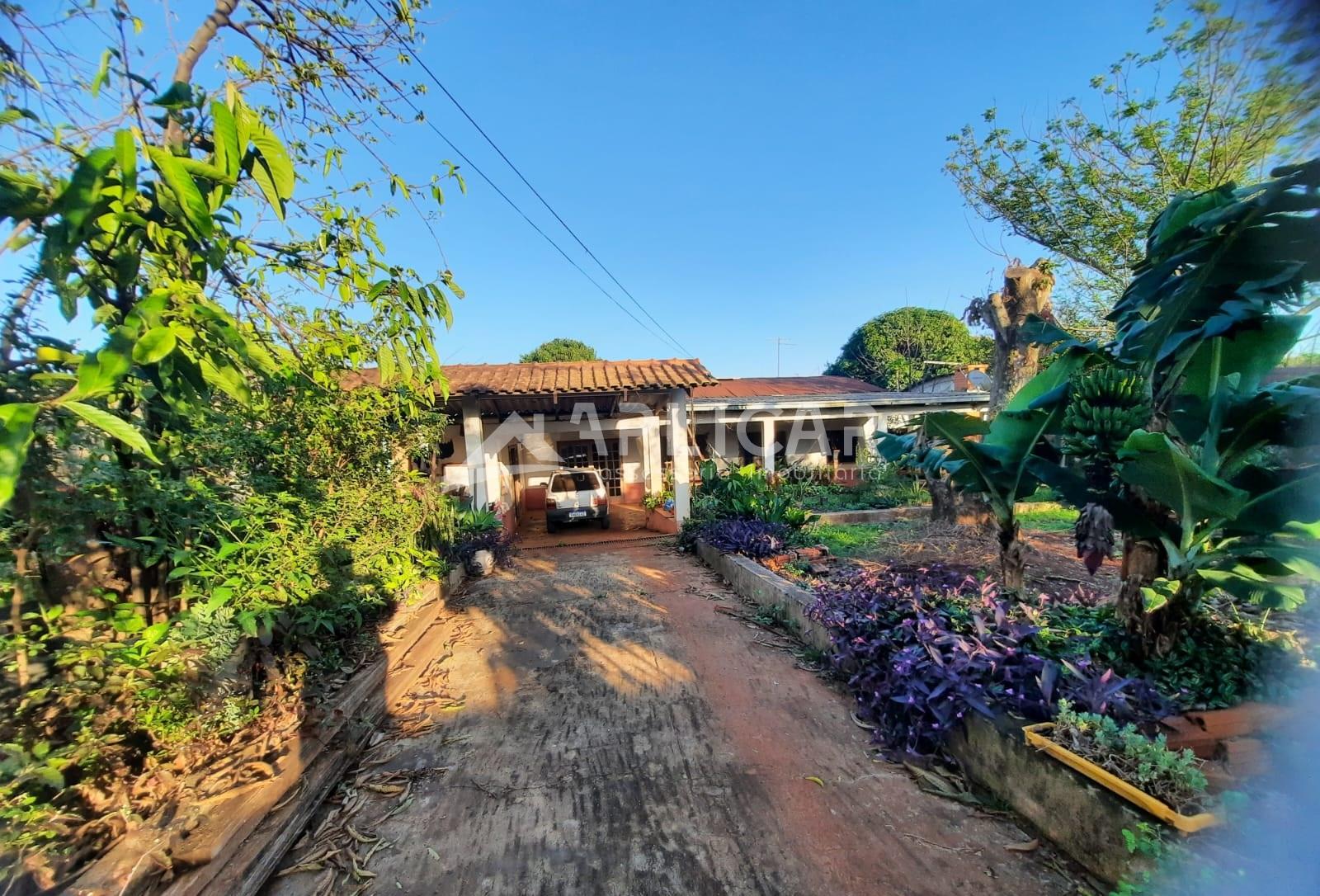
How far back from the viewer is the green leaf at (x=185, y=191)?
42.1 inches

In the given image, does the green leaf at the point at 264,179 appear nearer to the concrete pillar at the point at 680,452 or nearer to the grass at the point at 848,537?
the grass at the point at 848,537

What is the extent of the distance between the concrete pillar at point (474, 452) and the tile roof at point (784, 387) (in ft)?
25.4

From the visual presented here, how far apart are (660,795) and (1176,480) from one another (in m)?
3.10

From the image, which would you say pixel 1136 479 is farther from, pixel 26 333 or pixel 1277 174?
pixel 26 333

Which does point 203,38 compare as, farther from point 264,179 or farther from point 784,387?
point 784,387

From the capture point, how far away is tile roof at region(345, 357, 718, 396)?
406 inches

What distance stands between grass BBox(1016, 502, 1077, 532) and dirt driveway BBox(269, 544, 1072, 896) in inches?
227

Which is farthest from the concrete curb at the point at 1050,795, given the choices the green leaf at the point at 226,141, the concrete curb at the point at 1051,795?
the green leaf at the point at 226,141

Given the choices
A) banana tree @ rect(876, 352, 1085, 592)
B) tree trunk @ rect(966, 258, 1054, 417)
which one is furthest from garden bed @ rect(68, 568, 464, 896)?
tree trunk @ rect(966, 258, 1054, 417)

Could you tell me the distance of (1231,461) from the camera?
8.89ft

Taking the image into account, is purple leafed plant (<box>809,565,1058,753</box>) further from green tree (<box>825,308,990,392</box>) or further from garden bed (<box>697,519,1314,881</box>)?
green tree (<box>825,308,990,392</box>)

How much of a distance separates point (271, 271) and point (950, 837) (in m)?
4.32

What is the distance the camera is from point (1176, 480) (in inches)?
97.0

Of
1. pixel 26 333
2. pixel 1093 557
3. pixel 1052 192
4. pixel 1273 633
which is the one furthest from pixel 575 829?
pixel 1052 192
